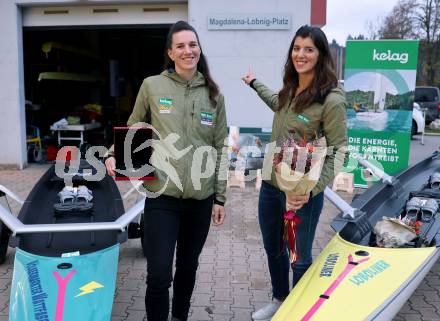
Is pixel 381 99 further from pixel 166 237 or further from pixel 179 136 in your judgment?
pixel 166 237

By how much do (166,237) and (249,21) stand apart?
6177mm

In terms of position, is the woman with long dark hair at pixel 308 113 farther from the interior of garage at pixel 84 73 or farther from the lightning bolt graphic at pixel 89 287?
the interior of garage at pixel 84 73

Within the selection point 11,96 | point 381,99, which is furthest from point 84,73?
point 381,99

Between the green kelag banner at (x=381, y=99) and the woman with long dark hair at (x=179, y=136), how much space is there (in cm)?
487

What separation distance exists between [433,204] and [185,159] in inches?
103

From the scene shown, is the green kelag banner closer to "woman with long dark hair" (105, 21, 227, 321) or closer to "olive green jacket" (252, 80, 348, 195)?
"olive green jacket" (252, 80, 348, 195)

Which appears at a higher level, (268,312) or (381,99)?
(381,99)

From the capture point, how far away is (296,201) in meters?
2.64

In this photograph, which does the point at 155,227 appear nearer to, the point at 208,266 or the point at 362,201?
the point at 208,266

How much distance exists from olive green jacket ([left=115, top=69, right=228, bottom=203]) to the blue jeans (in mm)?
508

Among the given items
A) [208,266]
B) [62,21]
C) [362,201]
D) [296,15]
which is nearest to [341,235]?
[362,201]

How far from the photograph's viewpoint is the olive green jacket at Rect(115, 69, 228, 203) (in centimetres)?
255

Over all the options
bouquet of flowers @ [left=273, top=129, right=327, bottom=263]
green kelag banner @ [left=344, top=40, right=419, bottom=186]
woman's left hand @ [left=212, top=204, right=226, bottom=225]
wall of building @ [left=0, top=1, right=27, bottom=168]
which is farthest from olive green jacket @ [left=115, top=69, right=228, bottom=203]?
wall of building @ [left=0, top=1, right=27, bottom=168]

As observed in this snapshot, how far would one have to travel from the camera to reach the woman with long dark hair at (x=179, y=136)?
8.38 feet
